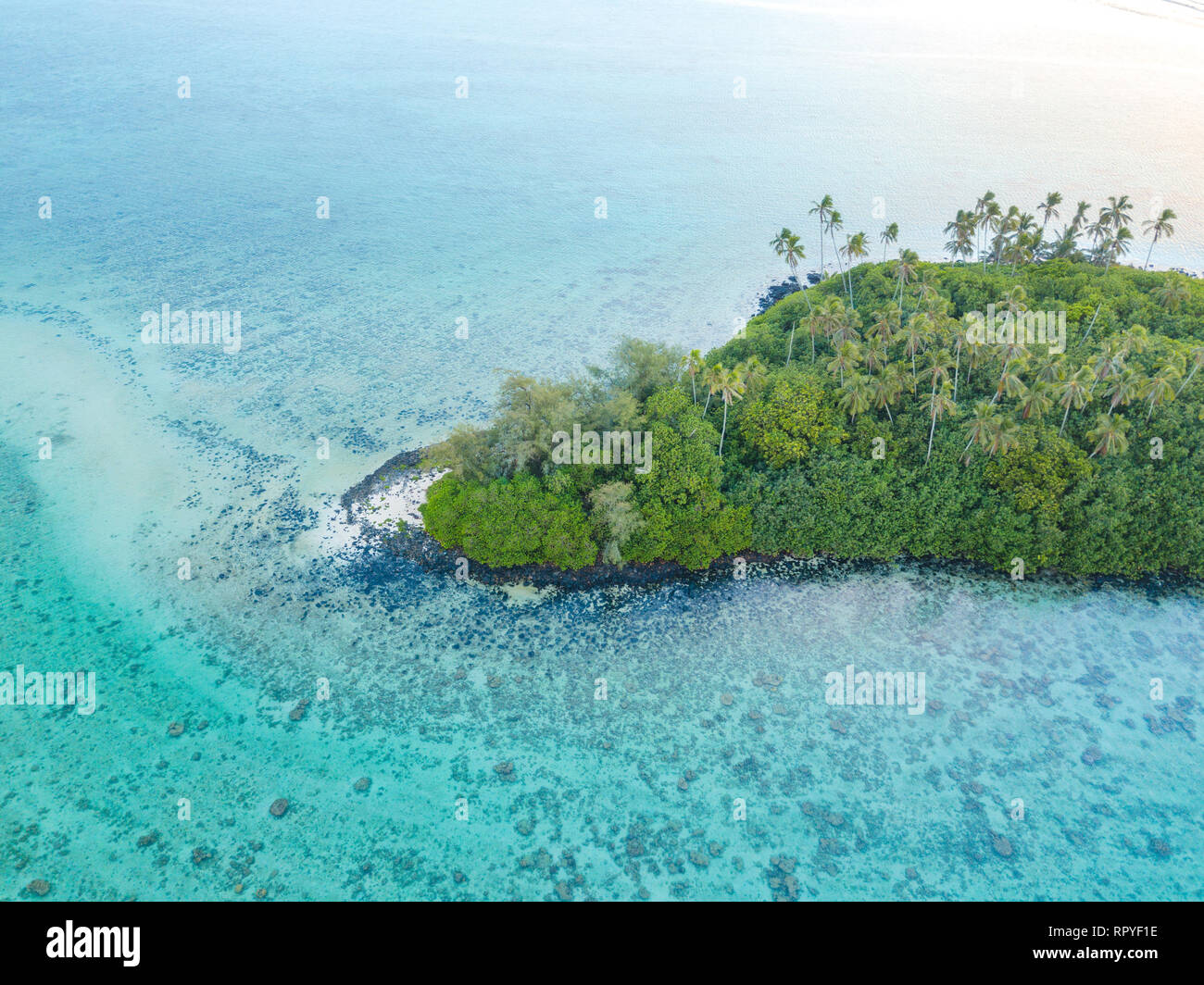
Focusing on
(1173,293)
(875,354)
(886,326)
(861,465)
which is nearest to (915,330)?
(886,326)

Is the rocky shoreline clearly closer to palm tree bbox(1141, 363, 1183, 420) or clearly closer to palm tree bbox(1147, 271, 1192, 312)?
palm tree bbox(1141, 363, 1183, 420)

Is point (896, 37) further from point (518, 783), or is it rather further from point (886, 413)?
point (518, 783)

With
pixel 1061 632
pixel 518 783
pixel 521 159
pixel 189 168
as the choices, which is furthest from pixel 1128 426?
pixel 189 168

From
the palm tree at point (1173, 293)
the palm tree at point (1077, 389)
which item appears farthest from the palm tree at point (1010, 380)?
the palm tree at point (1173, 293)

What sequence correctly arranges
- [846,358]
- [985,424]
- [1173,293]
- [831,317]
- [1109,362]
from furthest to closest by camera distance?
1. [1173,293]
2. [831,317]
3. [846,358]
4. [1109,362]
5. [985,424]

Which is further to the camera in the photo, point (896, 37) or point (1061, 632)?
point (896, 37)

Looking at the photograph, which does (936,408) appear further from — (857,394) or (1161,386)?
(1161,386)

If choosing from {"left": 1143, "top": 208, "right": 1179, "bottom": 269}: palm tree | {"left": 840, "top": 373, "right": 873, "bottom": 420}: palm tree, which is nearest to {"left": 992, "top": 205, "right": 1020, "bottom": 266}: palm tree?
{"left": 1143, "top": 208, "right": 1179, "bottom": 269}: palm tree
